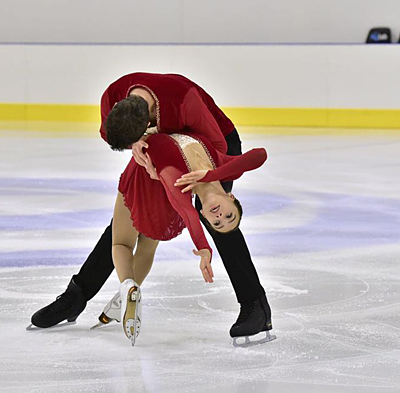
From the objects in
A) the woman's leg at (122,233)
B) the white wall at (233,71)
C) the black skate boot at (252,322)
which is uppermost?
the woman's leg at (122,233)

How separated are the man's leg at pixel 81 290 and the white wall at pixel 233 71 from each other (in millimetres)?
8140

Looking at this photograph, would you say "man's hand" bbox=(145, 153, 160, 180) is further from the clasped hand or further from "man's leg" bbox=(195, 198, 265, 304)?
"man's leg" bbox=(195, 198, 265, 304)

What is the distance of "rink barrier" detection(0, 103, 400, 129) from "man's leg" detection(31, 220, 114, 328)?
26.7 ft

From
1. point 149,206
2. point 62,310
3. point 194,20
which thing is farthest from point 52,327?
point 194,20

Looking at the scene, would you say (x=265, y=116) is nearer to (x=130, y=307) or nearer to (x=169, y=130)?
(x=169, y=130)

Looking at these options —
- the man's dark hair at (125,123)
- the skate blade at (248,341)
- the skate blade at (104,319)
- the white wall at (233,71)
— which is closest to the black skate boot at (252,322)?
the skate blade at (248,341)

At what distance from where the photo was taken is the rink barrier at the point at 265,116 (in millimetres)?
11078

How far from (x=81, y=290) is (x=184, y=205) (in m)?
0.74

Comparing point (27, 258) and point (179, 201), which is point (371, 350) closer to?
point (179, 201)

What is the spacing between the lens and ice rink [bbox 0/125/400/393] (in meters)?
2.78

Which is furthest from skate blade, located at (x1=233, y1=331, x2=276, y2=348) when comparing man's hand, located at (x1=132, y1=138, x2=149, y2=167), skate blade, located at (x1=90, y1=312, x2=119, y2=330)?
man's hand, located at (x1=132, y1=138, x2=149, y2=167)

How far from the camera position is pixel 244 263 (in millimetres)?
3115

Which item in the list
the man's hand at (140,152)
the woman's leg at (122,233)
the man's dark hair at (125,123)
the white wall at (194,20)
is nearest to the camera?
the man's dark hair at (125,123)

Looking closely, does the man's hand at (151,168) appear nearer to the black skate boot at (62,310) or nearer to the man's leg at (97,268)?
the man's leg at (97,268)
